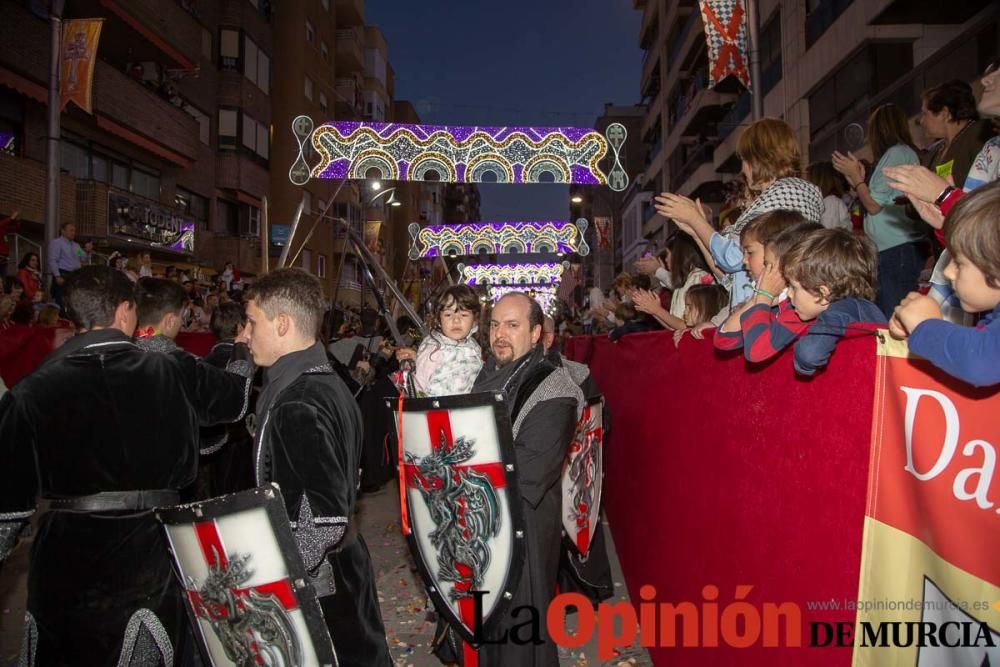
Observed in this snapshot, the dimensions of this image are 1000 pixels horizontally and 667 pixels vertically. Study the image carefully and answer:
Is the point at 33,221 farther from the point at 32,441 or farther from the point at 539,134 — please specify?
the point at 32,441

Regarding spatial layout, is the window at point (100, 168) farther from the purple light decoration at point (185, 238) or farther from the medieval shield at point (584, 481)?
the medieval shield at point (584, 481)

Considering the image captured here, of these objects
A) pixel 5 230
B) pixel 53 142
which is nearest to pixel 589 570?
pixel 53 142

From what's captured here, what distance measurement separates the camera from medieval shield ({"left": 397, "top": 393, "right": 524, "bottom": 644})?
125 inches

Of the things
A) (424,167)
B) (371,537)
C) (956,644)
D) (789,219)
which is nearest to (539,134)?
(424,167)

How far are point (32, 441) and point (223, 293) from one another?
462 inches

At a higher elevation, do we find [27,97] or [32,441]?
[27,97]

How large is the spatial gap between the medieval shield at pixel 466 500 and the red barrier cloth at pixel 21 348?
5.15 metres

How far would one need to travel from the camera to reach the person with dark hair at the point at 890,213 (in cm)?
411

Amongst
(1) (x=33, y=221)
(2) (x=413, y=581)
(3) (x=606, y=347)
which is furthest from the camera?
(1) (x=33, y=221)

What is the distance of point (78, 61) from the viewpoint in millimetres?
12773

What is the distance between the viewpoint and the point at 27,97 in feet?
49.0

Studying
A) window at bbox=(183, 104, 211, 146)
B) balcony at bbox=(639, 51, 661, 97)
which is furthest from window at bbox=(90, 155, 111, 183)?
balcony at bbox=(639, 51, 661, 97)

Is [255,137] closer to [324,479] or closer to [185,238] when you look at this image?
[185,238]

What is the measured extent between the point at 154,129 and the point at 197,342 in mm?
13055
